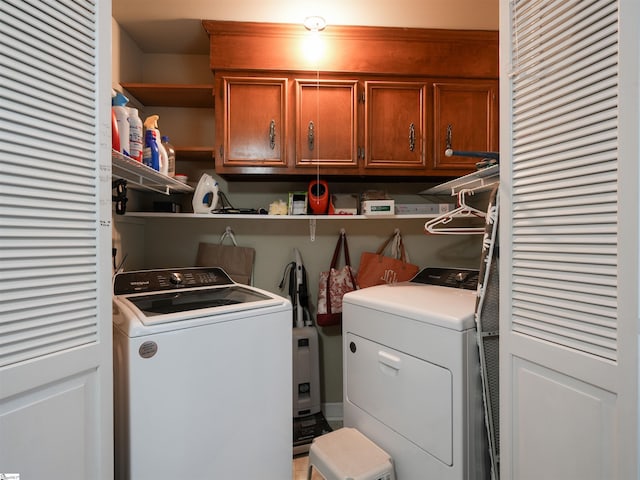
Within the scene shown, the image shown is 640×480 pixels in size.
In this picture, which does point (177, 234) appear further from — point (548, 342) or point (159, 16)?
point (548, 342)

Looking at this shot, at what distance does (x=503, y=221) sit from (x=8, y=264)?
1396 mm

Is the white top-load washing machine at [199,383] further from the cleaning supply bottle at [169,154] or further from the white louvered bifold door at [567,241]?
the white louvered bifold door at [567,241]

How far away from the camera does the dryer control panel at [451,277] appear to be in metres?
1.93

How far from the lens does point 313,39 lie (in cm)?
214

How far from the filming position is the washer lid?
137cm

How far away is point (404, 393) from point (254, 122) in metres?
1.76

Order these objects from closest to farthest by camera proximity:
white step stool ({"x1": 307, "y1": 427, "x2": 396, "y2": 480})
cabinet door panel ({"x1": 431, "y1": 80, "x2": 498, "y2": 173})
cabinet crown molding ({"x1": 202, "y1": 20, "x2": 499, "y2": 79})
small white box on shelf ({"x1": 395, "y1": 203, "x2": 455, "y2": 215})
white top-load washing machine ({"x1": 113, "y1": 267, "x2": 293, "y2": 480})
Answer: white top-load washing machine ({"x1": 113, "y1": 267, "x2": 293, "y2": 480}) → white step stool ({"x1": 307, "y1": 427, "x2": 396, "y2": 480}) → cabinet crown molding ({"x1": 202, "y1": 20, "x2": 499, "y2": 79}) → cabinet door panel ({"x1": 431, "y1": 80, "x2": 498, "y2": 173}) → small white box on shelf ({"x1": 395, "y1": 203, "x2": 455, "y2": 215})

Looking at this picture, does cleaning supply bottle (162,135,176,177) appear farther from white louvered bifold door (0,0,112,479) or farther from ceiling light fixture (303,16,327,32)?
ceiling light fixture (303,16,327,32)

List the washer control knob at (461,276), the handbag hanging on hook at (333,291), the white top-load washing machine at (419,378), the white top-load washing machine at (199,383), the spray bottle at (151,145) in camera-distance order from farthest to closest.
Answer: the handbag hanging on hook at (333,291)
the washer control knob at (461,276)
the spray bottle at (151,145)
the white top-load washing machine at (419,378)
the white top-load washing machine at (199,383)

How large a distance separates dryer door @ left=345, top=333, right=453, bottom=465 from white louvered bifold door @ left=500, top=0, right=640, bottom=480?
27cm

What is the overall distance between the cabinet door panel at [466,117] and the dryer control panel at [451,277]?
0.69m

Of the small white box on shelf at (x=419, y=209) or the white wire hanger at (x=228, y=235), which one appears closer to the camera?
the small white box on shelf at (x=419, y=209)

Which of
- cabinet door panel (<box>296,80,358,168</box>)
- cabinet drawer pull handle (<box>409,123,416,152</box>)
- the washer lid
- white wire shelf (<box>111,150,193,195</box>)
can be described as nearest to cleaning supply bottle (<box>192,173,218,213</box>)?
white wire shelf (<box>111,150,193,195</box>)

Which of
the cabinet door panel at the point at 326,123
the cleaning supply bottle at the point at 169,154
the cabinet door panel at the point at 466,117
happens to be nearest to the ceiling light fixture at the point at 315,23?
the cabinet door panel at the point at 326,123
